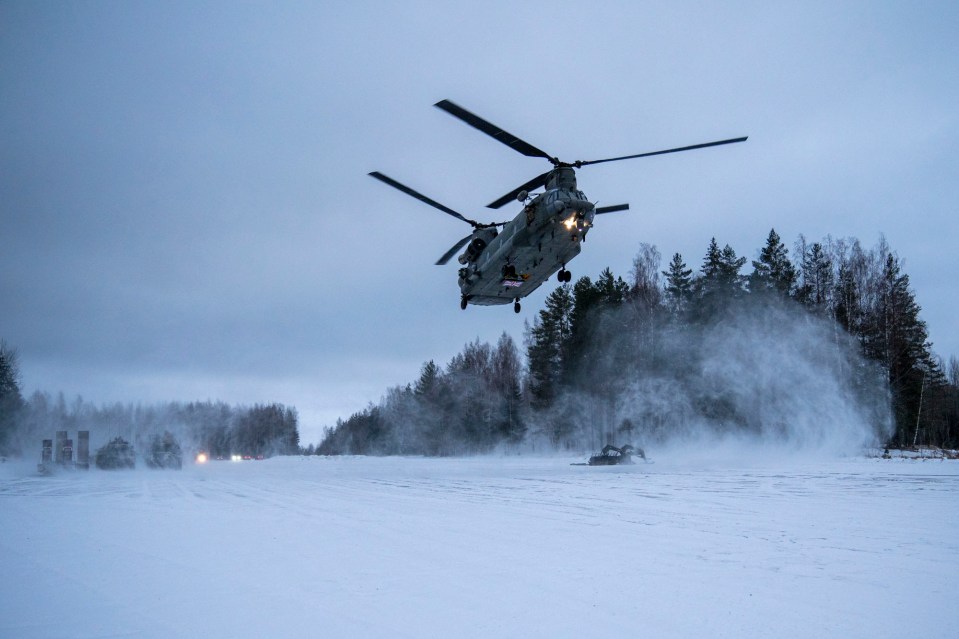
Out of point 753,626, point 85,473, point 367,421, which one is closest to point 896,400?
point 753,626

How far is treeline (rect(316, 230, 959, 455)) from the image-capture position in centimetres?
3694

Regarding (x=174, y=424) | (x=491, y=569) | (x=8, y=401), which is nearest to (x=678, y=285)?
(x=491, y=569)

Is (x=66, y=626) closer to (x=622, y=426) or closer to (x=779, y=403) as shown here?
(x=779, y=403)

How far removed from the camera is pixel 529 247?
56.9 ft

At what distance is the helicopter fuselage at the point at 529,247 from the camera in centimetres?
1605

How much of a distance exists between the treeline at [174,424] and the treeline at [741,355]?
49.0m

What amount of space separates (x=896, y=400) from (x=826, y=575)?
3750 centimetres

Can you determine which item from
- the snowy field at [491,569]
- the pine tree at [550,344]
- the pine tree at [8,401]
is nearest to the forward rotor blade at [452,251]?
the snowy field at [491,569]

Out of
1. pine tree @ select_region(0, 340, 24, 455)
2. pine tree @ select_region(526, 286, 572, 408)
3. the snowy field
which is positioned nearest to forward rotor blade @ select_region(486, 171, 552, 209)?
the snowy field

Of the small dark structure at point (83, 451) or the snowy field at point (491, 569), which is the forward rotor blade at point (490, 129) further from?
the small dark structure at point (83, 451)

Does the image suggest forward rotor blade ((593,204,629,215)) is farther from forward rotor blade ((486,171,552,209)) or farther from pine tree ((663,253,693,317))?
pine tree ((663,253,693,317))

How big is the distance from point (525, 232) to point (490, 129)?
3.53m

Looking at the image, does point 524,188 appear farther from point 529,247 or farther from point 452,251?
point 452,251

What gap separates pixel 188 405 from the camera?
150 meters
